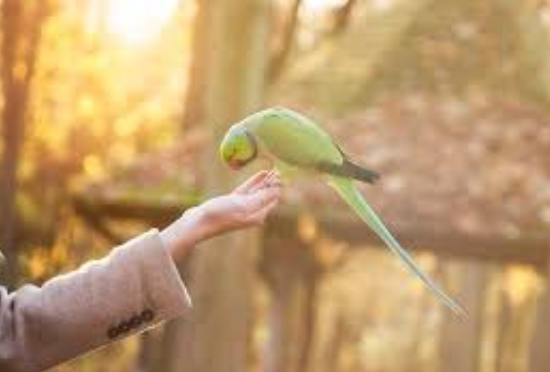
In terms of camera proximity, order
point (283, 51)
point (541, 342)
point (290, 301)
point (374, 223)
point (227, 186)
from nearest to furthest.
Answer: point (374, 223) < point (227, 186) < point (541, 342) < point (290, 301) < point (283, 51)

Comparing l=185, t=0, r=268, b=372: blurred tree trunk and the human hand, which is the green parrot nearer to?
the human hand

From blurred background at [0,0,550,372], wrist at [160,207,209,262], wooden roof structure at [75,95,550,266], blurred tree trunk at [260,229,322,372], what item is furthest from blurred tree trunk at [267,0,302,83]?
wrist at [160,207,209,262]

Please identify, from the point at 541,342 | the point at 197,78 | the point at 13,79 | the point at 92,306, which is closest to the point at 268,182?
the point at 92,306

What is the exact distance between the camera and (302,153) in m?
2.01

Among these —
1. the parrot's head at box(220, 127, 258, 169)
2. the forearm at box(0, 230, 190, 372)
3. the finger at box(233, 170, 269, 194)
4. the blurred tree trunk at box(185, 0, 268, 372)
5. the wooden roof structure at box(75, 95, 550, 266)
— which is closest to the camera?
the forearm at box(0, 230, 190, 372)

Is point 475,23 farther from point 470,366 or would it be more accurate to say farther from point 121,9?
point 121,9

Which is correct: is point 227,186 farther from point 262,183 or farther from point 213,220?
point 213,220

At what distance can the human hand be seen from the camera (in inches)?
62.3

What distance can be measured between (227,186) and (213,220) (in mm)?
4548

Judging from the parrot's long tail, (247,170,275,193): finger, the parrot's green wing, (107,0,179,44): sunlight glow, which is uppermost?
(247,170,275,193): finger

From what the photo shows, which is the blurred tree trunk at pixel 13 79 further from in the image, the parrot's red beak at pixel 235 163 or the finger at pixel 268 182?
the finger at pixel 268 182

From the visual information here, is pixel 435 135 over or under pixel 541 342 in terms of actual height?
over

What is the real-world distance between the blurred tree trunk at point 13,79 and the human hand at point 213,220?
25.5 ft

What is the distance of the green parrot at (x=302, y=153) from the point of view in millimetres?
1792
